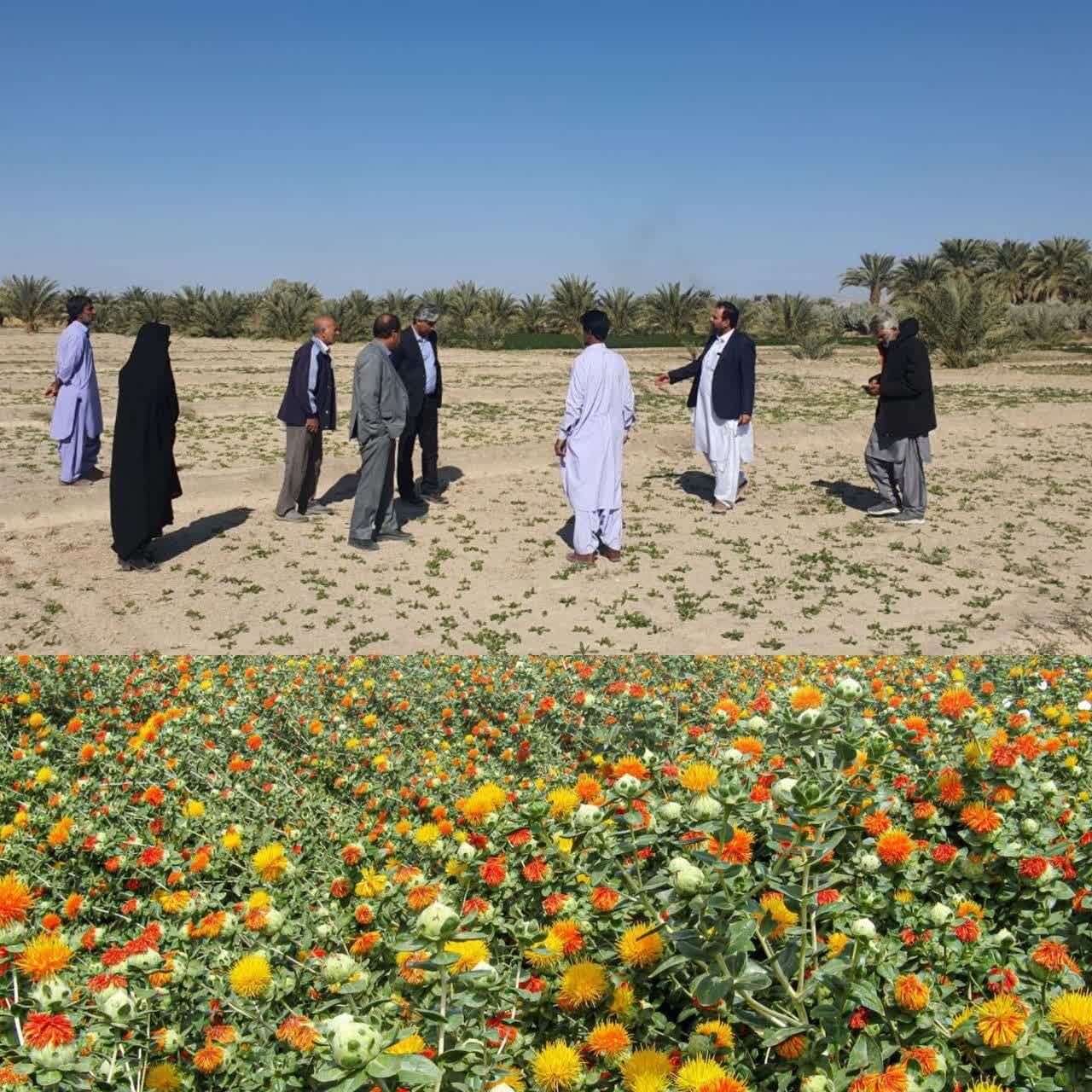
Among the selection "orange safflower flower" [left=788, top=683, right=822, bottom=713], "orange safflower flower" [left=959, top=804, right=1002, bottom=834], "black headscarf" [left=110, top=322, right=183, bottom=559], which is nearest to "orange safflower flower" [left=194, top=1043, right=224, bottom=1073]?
"orange safflower flower" [left=788, top=683, right=822, bottom=713]

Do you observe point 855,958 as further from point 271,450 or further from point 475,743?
point 271,450

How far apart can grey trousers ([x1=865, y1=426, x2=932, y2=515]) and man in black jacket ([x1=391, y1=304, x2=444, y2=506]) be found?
13.5 ft

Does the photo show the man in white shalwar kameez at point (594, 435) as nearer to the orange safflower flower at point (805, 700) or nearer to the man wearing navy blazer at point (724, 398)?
the man wearing navy blazer at point (724, 398)

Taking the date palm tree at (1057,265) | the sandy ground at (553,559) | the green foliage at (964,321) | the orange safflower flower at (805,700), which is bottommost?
the sandy ground at (553,559)

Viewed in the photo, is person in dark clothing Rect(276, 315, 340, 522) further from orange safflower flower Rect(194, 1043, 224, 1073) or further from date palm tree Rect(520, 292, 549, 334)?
date palm tree Rect(520, 292, 549, 334)

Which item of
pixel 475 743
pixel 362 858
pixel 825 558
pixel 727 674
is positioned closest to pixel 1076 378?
pixel 825 558

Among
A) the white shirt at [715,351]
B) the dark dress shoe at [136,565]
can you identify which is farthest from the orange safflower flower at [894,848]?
the white shirt at [715,351]

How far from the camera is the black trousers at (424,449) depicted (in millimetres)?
9172

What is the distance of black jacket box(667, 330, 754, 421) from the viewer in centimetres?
927

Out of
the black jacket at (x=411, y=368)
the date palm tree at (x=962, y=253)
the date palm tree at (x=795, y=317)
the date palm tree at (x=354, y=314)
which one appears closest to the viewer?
the black jacket at (x=411, y=368)

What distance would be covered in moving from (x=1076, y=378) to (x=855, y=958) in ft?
76.1

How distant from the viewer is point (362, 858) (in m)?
2.22

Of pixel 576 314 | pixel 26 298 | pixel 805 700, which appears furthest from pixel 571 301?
pixel 805 700

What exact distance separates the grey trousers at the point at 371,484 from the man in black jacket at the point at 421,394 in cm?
53
